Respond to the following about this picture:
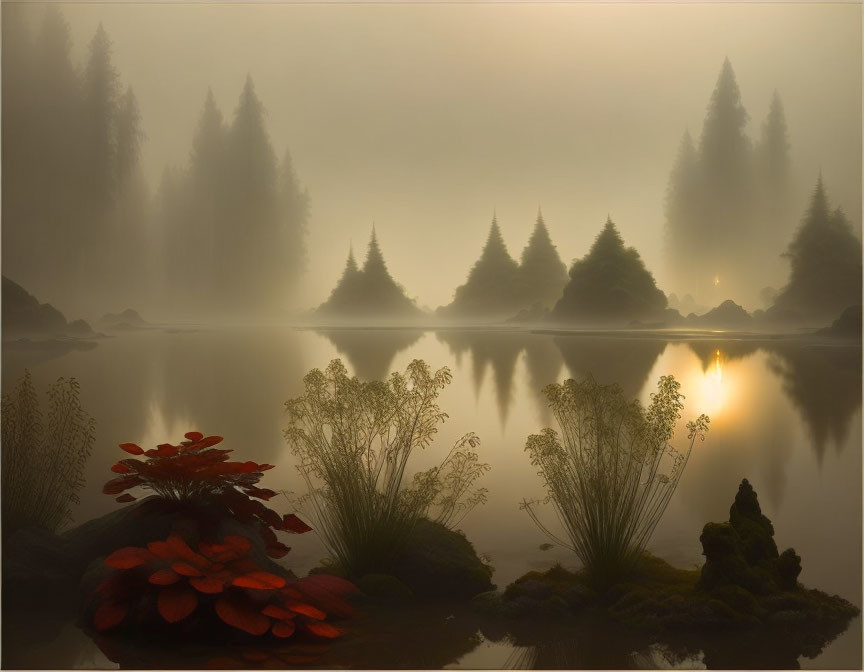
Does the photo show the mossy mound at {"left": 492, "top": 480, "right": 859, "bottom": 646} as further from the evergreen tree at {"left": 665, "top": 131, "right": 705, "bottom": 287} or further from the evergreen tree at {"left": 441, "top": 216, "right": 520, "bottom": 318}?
the evergreen tree at {"left": 441, "top": 216, "right": 520, "bottom": 318}

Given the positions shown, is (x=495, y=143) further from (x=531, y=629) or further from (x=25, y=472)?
(x=25, y=472)

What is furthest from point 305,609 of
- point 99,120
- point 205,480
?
point 99,120

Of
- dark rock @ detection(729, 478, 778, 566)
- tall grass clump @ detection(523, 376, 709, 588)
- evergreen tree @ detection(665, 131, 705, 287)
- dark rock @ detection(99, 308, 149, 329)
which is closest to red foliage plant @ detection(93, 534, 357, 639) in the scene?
tall grass clump @ detection(523, 376, 709, 588)

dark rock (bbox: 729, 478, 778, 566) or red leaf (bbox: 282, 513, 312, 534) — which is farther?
red leaf (bbox: 282, 513, 312, 534)

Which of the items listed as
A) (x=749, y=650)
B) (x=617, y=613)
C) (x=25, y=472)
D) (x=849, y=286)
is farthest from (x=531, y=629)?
(x=25, y=472)

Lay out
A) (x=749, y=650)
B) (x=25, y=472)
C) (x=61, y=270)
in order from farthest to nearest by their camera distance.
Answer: (x=61, y=270) → (x=25, y=472) → (x=749, y=650)

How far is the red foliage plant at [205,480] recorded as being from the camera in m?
3.27

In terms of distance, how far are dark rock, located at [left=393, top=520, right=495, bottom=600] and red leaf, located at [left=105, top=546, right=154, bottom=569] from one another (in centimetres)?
98

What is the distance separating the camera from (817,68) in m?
3.76

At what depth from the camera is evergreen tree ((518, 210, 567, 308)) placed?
3.92m

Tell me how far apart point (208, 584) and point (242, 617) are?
0.17 metres

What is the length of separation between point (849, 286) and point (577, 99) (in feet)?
4.96

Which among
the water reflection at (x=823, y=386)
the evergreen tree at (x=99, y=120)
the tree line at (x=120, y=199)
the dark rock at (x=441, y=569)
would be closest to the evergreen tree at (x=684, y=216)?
the water reflection at (x=823, y=386)

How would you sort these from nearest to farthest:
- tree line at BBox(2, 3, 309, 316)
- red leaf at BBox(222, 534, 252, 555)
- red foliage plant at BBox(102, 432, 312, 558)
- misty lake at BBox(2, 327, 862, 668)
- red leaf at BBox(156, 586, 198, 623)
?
red leaf at BBox(156, 586, 198, 623)
red leaf at BBox(222, 534, 252, 555)
red foliage plant at BBox(102, 432, 312, 558)
misty lake at BBox(2, 327, 862, 668)
tree line at BBox(2, 3, 309, 316)
